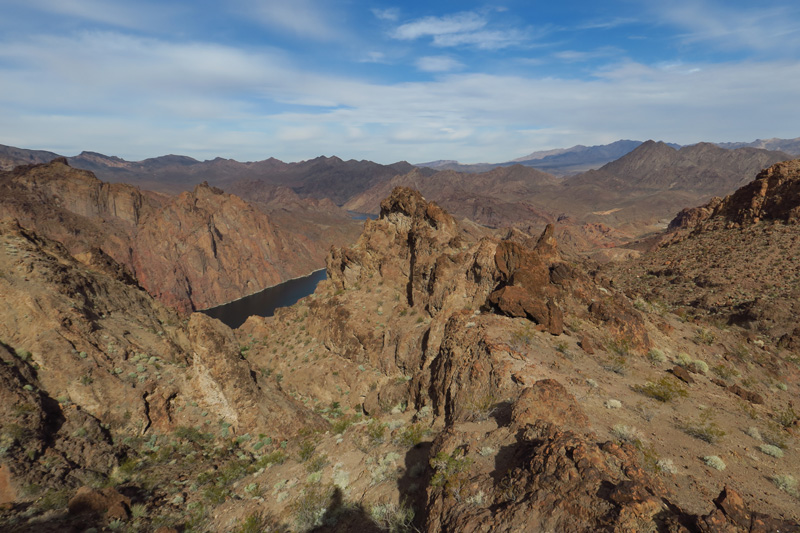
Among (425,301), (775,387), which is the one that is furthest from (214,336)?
(775,387)

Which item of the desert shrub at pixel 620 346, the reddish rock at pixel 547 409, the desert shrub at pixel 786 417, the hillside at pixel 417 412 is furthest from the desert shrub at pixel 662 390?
the reddish rock at pixel 547 409

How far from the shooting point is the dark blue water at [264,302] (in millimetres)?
87125

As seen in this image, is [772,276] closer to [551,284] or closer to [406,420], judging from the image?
[551,284]

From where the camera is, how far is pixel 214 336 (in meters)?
14.6

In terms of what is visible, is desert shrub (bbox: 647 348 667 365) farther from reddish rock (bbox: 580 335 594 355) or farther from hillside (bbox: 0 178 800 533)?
reddish rock (bbox: 580 335 594 355)

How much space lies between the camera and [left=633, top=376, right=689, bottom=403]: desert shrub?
10.4 m

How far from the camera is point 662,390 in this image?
10.7m

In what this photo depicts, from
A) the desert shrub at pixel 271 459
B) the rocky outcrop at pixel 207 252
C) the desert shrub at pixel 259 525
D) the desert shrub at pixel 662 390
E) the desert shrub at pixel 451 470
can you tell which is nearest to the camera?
the desert shrub at pixel 451 470

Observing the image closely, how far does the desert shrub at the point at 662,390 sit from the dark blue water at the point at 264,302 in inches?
2962

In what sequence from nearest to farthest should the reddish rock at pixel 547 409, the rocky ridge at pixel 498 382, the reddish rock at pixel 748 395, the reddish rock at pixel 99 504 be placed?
the rocky ridge at pixel 498 382 → the reddish rock at pixel 547 409 → the reddish rock at pixel 99 504 → the reddish rock at pixel 748 395

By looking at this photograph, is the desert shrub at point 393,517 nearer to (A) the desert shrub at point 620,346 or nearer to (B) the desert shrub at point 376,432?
(B) the desert shrub at point 376,432

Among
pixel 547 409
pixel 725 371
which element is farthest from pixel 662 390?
pixel 547 409

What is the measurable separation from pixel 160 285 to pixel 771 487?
106 meters

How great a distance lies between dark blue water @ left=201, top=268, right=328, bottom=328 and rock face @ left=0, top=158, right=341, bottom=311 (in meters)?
3.57
